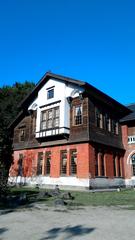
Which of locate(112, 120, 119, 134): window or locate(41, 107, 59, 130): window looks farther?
locate(112, 120, 119, 134): window

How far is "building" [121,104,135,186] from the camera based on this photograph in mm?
24641

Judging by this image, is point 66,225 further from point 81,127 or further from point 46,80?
point 46,80

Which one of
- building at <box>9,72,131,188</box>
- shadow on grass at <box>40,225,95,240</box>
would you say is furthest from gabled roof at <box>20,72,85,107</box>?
shadow on grass at <box>40,225,95,240</box>

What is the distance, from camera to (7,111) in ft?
148

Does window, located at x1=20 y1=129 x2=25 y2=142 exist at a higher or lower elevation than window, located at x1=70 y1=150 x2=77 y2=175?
higher

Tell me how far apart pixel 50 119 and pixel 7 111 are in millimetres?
24367

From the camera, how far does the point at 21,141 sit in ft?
89.6

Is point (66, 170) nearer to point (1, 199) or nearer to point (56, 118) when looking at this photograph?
point (56, 118)

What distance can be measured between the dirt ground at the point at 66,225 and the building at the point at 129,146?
51.5 feet

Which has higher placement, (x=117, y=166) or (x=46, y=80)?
(x=46, y=80)

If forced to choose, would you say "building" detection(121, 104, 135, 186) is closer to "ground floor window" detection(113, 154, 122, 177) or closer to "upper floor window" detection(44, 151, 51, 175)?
"ground floor window" detection(113, 154, 122, 177)

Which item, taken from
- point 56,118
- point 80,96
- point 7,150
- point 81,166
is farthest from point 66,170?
point 7,150

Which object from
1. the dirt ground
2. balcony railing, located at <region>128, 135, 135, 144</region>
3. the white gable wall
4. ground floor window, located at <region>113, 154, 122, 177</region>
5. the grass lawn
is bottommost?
the grass lawn

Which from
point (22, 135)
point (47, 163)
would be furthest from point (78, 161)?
point (22, 135)
